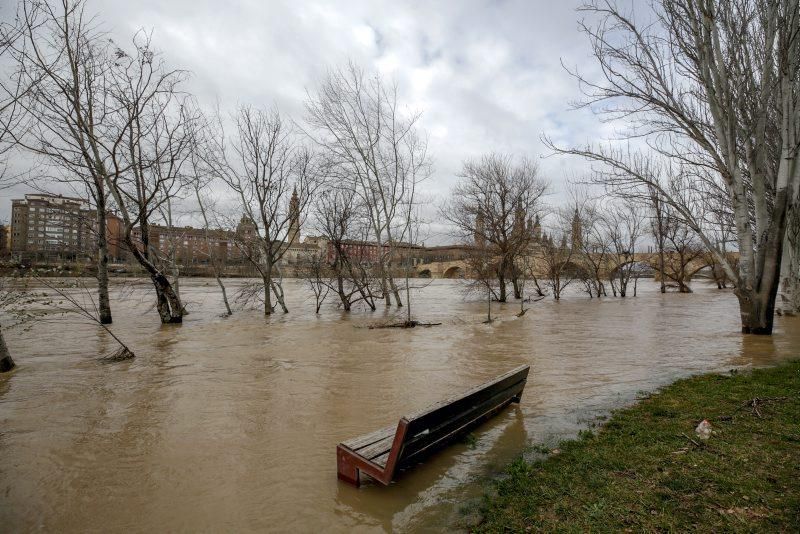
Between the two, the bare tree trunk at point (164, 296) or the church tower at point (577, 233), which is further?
the church tower at point (577, 233)

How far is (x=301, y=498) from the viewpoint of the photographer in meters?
3.58

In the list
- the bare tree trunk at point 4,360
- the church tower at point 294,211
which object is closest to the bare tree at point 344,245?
the church tower at point 294,211

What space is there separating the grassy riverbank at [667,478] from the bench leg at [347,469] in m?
1.19

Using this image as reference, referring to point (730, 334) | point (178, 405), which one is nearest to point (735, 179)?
point (730, 334)

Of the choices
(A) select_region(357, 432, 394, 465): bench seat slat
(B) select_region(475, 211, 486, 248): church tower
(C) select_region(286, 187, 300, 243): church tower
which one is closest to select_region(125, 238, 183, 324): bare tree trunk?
(C) select_region(286, 187, 300, 243): church tower

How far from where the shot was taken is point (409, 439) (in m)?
3.35

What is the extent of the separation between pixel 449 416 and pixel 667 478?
1786 mm

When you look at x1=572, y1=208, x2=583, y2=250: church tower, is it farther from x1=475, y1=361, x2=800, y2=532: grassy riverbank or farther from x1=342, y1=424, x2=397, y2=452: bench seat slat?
x1=342, y1=424, x2=397, y2=452: bench seat slat

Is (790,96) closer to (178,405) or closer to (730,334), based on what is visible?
(730,334)

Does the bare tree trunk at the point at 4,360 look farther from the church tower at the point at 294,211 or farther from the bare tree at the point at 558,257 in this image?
the bare tree at the point at 558,257

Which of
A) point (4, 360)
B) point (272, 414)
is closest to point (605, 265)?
point (272, 414)

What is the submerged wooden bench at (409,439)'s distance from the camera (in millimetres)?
3332

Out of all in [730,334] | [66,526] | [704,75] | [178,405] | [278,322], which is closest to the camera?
[66,526]

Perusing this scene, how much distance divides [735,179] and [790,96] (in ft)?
7.09
